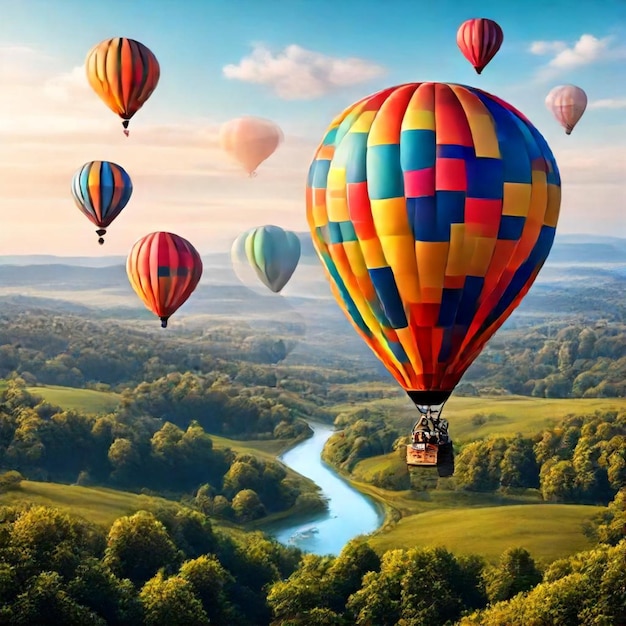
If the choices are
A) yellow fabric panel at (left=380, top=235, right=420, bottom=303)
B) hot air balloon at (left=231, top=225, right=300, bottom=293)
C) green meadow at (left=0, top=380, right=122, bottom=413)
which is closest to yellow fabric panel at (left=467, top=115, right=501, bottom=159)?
yellow fabric panel at (left=380, top=235, right=420, bottom=303)

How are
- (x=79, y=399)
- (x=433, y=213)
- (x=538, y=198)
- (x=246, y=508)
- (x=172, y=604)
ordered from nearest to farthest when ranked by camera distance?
1. (x=433, y=213)
2. (x=538, y=198)
3. (x=172, y=604)
4. (x=246, y=508)
5. (x=79, y=399)

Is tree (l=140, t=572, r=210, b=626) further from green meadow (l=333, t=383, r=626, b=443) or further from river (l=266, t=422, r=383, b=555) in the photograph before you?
green meadow (l=333, t=383, r=626, b=443)

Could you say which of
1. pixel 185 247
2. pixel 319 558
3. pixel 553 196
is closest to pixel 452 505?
pixel 319 558

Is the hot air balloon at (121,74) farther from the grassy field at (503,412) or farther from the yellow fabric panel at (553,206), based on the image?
the grassy field at (503,412)

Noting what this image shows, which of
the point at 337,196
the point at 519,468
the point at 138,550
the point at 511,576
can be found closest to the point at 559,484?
the point at 519,468

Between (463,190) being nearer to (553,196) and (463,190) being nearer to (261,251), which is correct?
(553,196)

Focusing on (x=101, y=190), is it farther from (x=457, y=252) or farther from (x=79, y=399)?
(x=79, y=399)

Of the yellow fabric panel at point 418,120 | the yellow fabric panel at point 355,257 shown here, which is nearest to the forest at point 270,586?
the yellow fabric panel at point 355,257
